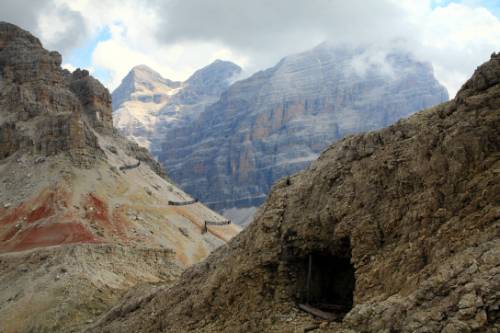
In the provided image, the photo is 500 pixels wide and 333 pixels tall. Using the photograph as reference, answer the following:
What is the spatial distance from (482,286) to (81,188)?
56411 millimetres

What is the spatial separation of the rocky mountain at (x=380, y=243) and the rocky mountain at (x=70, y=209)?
17796mm

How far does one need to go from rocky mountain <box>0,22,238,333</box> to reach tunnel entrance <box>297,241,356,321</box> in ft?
62.9

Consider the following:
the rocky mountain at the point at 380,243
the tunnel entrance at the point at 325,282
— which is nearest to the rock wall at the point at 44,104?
the rocky mountain at the point at 380,243

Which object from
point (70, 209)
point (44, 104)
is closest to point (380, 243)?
point (70, 209)

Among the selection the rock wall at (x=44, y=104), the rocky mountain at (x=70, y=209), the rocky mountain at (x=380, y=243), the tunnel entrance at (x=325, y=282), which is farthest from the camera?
the rock wall at (x=44, y=104)

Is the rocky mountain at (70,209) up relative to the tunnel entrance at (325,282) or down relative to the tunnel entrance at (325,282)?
up

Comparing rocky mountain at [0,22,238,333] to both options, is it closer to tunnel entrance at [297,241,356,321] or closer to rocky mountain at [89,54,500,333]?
rocky mountain at [89,54,500,333]

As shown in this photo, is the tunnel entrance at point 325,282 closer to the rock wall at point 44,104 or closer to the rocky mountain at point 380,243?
the rocky mountain at point 380,243

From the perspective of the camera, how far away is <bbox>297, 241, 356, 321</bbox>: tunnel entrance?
16.6 meters

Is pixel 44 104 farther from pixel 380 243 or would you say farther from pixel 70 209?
pixel 380 243

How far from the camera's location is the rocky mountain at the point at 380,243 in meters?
11.2

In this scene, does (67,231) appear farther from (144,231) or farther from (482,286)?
(482,286)

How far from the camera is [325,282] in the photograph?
17547mm

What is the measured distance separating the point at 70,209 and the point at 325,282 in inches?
1769
